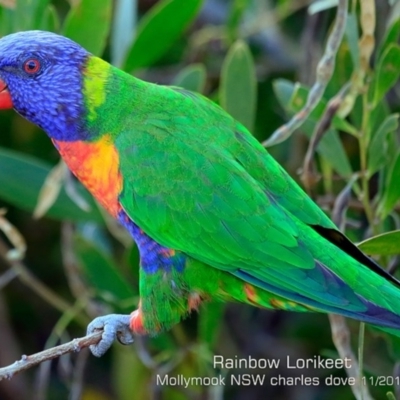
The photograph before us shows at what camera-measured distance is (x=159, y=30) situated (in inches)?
100

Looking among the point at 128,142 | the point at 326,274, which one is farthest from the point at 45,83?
the point at 326,274

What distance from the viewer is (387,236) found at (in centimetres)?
190

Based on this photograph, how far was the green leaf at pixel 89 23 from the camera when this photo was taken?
245 centimetres

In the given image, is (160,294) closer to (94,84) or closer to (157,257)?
(157,257)

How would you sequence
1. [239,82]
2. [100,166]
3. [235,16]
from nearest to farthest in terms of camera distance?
[100,166] → [239,82] → [235,16]

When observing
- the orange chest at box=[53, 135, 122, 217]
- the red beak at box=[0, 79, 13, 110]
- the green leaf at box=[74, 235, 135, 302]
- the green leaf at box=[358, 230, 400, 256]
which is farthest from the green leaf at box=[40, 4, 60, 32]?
the green leaf at box=[358, 230, 400, 256]

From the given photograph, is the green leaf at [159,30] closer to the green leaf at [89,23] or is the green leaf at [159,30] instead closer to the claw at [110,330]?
the green leaf at [89,23]

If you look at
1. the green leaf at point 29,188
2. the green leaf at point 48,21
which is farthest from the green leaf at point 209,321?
the green leaf at point 48,21

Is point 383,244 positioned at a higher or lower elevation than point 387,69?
lower

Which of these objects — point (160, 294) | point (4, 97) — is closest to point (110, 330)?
point (160, 294)

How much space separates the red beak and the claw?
2.03 ft

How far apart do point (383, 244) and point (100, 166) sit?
0.74 m

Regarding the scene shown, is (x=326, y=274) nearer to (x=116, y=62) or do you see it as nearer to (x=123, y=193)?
(x=123, y=193)

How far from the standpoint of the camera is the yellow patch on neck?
208 centimetres
